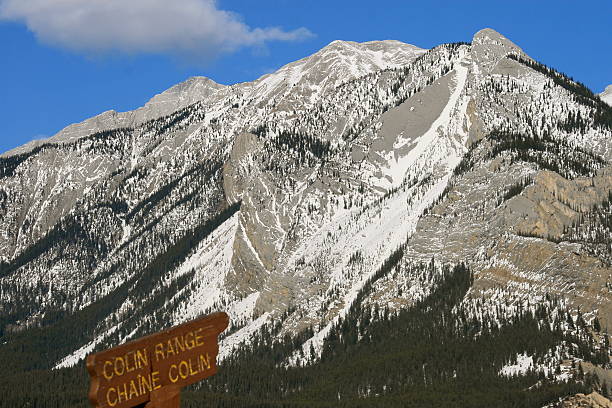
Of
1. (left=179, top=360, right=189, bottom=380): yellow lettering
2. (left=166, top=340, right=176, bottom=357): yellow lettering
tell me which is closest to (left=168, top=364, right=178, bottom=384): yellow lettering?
(left=179, top=360, right=189, bottom=380): yellow lettering

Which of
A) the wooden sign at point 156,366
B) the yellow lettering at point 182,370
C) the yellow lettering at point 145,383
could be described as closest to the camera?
the wooden sign at point 156,366

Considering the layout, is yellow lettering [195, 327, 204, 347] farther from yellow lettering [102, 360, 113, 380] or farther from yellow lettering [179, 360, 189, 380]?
yellow lettering [102, 360, 113, 380]

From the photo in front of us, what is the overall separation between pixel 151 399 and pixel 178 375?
1.92 ft

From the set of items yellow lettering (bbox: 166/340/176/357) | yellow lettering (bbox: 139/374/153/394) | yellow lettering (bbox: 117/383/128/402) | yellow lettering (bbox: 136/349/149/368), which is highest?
yellow lettering (bbox: 166/340/176/357)

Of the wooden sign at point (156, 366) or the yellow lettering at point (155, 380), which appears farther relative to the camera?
the yellow lettering at point (155, 380)

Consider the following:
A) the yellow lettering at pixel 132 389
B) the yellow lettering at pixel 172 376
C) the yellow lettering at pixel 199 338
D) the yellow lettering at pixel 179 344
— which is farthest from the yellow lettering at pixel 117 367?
the yellow lettering at pixel 199 338

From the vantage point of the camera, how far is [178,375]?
18156mm

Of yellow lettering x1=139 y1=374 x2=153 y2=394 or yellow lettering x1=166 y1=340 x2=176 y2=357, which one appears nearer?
yellow lettering x1=139 y1=374 x2=153 y2=394

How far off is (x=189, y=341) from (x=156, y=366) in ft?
2.67

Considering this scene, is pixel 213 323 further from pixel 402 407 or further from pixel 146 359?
pixel 402 407

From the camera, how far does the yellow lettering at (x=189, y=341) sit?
1853 centimetres

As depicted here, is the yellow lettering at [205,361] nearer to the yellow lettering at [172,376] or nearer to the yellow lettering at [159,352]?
the yellow lettering at [172,376]

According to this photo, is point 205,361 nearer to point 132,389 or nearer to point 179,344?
point 179,344

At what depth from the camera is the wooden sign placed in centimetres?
1705
